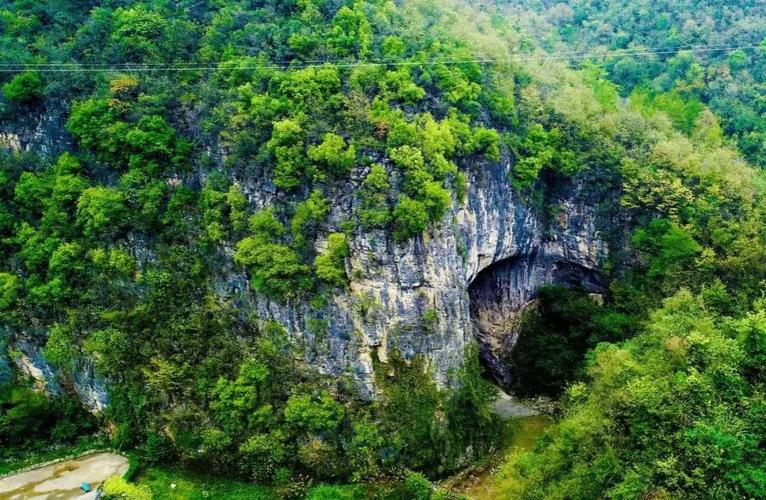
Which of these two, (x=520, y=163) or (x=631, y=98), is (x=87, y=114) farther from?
(x=631, y=98)

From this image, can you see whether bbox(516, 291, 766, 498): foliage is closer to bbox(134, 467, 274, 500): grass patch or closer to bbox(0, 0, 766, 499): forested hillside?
bbox(0, 0, 766, 499): forested hillside

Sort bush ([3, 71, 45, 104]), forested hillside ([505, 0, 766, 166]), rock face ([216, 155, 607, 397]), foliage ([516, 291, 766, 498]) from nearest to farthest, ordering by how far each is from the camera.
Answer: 1. foliage ([516, 291, 766, 498])
2. rock face ([216, 155, 607, 397])
3. bush ([3, 71, 45, 104])
4. forested hillside ([505, 0, 766, 166])

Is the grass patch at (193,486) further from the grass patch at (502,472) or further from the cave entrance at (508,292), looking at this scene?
the cave entrance at (508,292)

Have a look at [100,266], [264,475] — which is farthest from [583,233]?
[100,266]

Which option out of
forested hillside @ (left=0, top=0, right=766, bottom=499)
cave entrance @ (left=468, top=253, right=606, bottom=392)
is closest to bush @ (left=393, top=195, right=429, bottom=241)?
forested hillside @ (left=0, top=0, right=766, bottom=499)

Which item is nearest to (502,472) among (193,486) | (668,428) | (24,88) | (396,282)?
(668,428)

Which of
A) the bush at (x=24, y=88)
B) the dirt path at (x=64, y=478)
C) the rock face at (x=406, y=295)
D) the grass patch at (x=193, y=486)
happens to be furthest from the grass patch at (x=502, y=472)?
the bush at (x=24, y=88)
